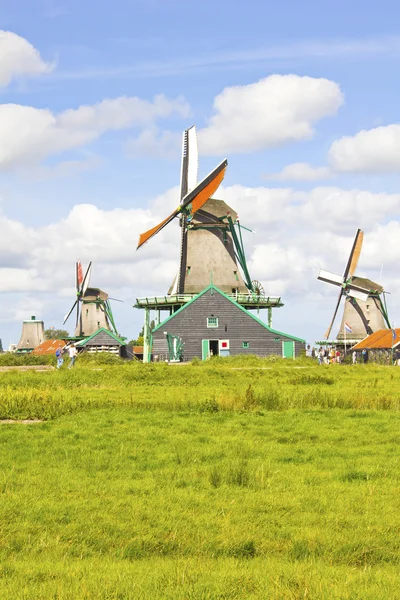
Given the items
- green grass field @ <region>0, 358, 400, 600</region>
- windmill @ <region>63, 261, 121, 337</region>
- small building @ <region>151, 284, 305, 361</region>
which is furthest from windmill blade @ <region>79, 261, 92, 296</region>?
green grass field @ <region>0, 358, 400, 600</region>

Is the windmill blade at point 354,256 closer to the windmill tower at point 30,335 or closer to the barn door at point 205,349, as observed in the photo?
the barn door at point 205,349

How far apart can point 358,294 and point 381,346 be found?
36.9 feet

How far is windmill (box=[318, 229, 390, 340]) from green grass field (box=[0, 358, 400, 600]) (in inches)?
2790

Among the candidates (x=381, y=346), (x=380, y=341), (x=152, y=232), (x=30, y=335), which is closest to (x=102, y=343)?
(x=152, y=232)

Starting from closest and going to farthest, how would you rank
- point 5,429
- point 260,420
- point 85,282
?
1. point 5,429
2. point 260,420
3. point 85,282

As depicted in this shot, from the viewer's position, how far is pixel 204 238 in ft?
222

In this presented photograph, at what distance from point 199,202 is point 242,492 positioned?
56.4m

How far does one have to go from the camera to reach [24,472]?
12883mm

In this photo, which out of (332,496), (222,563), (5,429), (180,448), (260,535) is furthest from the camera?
(5,429)

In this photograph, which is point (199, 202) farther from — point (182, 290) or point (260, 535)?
point (260, 535)

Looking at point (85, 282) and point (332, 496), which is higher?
point (85, 282)

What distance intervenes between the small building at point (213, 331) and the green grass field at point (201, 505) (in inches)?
1579

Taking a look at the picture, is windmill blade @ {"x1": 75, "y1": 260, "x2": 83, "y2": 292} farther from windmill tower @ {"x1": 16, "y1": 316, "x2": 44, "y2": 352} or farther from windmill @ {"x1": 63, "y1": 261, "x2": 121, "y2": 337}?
windmill tower @ {"x1": 16, "y1": 316, "x2": 44, "y2": 352}

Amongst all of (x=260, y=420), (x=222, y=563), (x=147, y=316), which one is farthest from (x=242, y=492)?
(x=147, y=316)
